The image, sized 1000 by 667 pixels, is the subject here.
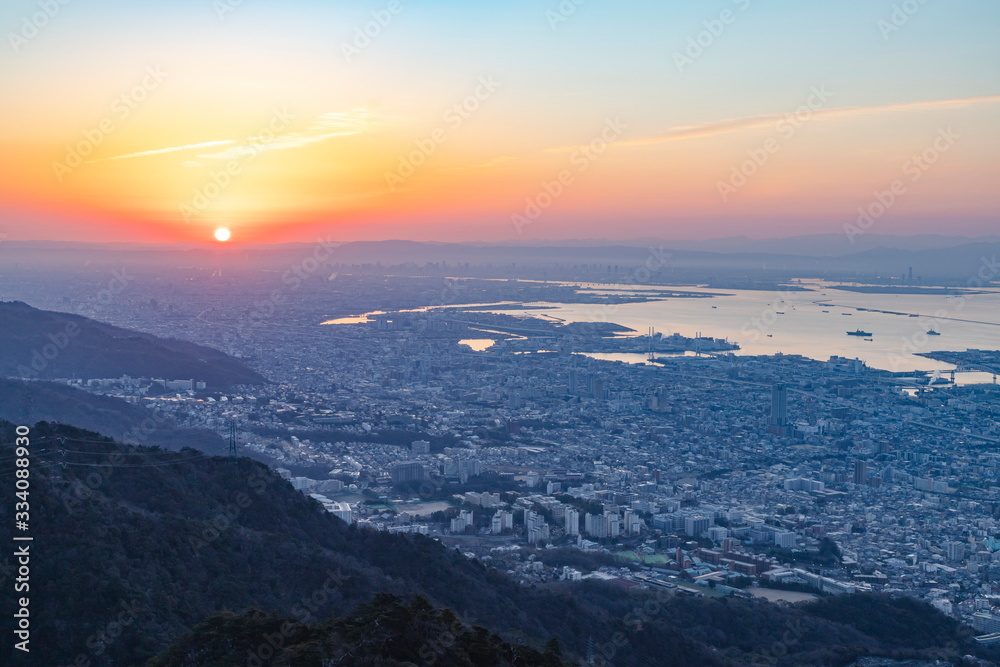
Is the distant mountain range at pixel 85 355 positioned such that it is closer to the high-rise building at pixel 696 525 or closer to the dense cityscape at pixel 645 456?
the dense cityscape at pixel 645 456

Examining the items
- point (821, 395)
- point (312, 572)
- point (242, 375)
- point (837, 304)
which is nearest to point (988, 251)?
point (837, 304)

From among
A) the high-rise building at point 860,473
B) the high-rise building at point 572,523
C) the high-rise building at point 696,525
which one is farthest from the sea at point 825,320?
the high-rise building at point 572,523

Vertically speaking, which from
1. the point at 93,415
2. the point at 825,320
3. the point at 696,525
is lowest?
the point at 696,525

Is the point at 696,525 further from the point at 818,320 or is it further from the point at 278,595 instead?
the point at 818,320

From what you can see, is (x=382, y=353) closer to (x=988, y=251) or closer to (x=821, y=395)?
(x=821, y=395)

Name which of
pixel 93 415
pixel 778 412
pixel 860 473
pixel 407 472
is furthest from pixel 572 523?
pixel 778 412
